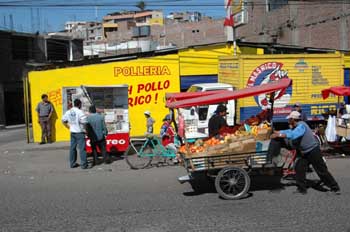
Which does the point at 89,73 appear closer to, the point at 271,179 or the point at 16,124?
the point at 271,179

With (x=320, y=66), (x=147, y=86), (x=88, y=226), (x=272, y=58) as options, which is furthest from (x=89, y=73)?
(x=88, y=226)

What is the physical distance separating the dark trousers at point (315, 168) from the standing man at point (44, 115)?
11.2 m

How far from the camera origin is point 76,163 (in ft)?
42.1

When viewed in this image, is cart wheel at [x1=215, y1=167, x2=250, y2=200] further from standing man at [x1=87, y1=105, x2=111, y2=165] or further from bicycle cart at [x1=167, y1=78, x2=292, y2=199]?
standing man at [x1=87, y1=105, x2=111, y2=165]

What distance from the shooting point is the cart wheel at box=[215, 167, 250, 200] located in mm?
8070

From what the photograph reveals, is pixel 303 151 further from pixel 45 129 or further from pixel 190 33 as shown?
pixel 190 33

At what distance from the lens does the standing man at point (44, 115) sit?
1725 centimetres

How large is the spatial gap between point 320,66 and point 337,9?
11.0 metres

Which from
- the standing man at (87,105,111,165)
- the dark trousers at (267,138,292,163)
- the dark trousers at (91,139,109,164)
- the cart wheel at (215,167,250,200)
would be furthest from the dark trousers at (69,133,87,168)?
the dark trousers at (267,138,292,163)

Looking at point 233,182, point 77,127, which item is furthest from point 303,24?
point 233,182

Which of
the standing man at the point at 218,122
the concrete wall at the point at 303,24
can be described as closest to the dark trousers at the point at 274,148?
the standing man at the point at 218,122

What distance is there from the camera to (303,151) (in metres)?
8.37

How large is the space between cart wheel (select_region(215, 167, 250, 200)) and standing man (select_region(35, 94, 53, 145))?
35.3 feet

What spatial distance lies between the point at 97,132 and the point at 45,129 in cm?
565
